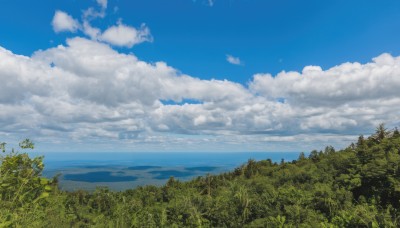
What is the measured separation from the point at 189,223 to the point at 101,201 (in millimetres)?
14846

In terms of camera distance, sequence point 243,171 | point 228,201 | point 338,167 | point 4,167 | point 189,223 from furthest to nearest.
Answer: point 243,171
point 338,167
point 228,201
point 189,223
point 4,167

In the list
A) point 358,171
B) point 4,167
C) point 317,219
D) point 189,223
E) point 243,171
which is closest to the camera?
point 4,167

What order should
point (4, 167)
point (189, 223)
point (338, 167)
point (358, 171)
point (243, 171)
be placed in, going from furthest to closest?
point (243, 171) → point (338, 167) → point (358, 171) → point (189, 223) → point (4, 167)

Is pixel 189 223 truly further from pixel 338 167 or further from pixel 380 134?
pixel 380 134

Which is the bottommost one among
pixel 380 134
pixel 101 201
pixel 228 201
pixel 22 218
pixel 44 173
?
pixel 101 201

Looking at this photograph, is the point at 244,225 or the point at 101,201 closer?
the point at 244,225

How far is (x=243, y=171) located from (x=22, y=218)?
138ft

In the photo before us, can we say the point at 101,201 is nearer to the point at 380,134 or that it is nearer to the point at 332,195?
the point at 332,195

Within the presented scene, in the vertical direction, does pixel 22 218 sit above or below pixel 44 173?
below

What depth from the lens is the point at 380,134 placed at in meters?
23.0

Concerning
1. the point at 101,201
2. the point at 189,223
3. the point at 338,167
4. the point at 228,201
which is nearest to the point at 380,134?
the point at 338,167

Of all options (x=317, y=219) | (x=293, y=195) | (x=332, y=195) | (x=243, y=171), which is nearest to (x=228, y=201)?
(x=293, y=195)

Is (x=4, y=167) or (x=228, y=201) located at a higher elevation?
(x=4, y=167)

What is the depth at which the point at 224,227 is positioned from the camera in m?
11.4
